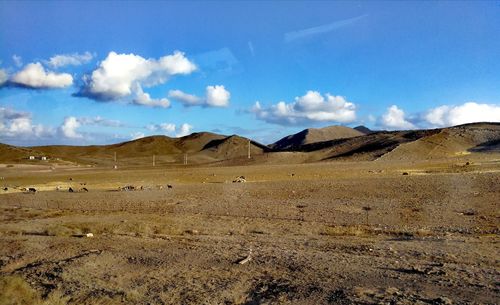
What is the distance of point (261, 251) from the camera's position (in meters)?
13.8

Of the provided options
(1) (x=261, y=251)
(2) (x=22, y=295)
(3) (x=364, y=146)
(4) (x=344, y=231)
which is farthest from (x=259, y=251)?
(3) (x=364, y=146)

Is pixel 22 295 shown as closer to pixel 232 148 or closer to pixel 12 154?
pixel 12 154

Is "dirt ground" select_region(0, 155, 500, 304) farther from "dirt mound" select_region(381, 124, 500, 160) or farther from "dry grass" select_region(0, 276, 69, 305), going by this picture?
"dirt mound" select_region(381, 124, 500, 160)

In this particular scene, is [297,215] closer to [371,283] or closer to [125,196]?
[371,283]

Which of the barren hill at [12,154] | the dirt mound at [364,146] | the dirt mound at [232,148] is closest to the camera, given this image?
the dirt mound at [364,146]

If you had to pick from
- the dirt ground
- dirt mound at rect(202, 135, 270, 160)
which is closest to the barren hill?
dirt mound at rect(202, 135, 270, 160)

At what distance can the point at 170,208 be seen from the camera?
25.3 meters

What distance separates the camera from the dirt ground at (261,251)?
10.3 metres

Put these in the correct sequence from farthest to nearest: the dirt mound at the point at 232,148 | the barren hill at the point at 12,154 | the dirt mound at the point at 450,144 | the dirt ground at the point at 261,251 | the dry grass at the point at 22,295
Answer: the dirt mound at the point at 232,148, the barren hill at the point at 12,154, the dirt mound at the point at 450,144, the dry grass at the point at 22,295, the dirt ground at the point at 261,251

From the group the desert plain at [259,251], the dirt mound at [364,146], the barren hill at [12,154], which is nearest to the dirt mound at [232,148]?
the barren hill at [12,154]

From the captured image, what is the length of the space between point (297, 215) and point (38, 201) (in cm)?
1670

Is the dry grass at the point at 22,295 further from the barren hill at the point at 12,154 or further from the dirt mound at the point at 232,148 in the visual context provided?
the dirt mound at the point at 232,148

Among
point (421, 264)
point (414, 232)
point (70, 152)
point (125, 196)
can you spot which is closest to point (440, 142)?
point (125, 196)

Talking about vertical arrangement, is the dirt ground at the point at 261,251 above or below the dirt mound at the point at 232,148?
below
